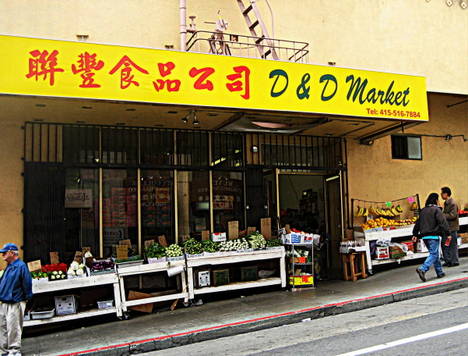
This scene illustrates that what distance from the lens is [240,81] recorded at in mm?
9117

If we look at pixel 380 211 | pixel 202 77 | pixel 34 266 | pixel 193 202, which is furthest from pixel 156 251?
pixel 380 211

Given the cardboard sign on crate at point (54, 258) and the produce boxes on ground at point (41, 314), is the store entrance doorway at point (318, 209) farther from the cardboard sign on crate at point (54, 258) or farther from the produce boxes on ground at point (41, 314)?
the produce boxes on ground at point (41, 314)

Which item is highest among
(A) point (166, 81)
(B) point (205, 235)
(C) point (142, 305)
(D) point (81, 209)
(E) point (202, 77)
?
(E) point (202, 77)

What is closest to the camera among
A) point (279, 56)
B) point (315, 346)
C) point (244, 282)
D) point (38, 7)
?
point (315, 346)

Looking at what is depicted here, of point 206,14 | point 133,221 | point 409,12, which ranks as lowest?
point 133,221

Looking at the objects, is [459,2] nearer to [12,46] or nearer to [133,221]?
[133,221]

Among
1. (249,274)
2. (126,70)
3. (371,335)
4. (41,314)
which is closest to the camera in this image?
(371,335)

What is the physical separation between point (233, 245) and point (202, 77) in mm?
3754

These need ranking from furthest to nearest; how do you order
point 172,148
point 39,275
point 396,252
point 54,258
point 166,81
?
point 396,252, point 172,148, point 54,258, point 39,275, point 166,81

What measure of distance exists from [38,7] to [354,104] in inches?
261

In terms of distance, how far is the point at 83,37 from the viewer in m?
10.2

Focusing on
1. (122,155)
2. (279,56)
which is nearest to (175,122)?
(122,155)

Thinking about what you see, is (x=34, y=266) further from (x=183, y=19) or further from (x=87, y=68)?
(x=183, y=19)

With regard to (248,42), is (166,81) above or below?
below
